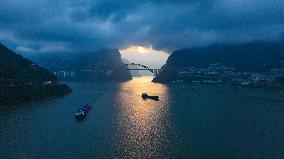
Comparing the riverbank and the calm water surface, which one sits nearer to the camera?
the calm water surface

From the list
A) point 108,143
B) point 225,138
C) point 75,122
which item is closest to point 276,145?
point 225,138

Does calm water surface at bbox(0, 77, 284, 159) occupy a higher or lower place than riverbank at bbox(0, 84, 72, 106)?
lower

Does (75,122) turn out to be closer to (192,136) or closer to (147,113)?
(147,113)

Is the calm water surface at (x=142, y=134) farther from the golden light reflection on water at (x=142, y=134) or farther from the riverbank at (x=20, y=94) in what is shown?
the riverbank at (x=20, y=94)

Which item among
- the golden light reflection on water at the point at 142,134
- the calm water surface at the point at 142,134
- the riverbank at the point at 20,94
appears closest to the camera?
the calm water surface at the point at 142,134

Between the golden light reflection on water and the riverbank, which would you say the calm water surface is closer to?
the golden light reflection on water

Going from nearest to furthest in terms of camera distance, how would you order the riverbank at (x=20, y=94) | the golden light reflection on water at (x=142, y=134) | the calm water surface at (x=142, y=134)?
the calm water surface at (x=142, y=134) < the golden light reflection on water at (x=142, y=134) < the riverbank at (x=20, y=94)

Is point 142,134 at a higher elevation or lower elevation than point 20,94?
lower

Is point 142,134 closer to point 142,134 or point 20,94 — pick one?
point 142,134

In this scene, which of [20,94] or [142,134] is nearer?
[142,134]

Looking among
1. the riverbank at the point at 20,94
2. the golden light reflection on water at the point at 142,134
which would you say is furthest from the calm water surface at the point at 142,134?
the riverbank at the point at 20,94

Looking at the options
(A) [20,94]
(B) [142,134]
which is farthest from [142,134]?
(A) [20,94]

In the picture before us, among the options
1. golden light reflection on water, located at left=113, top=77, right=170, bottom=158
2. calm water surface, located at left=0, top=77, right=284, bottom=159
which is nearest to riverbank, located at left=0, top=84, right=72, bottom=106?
calm water surface, located at left=0, top=77, right=284, bottom=159
